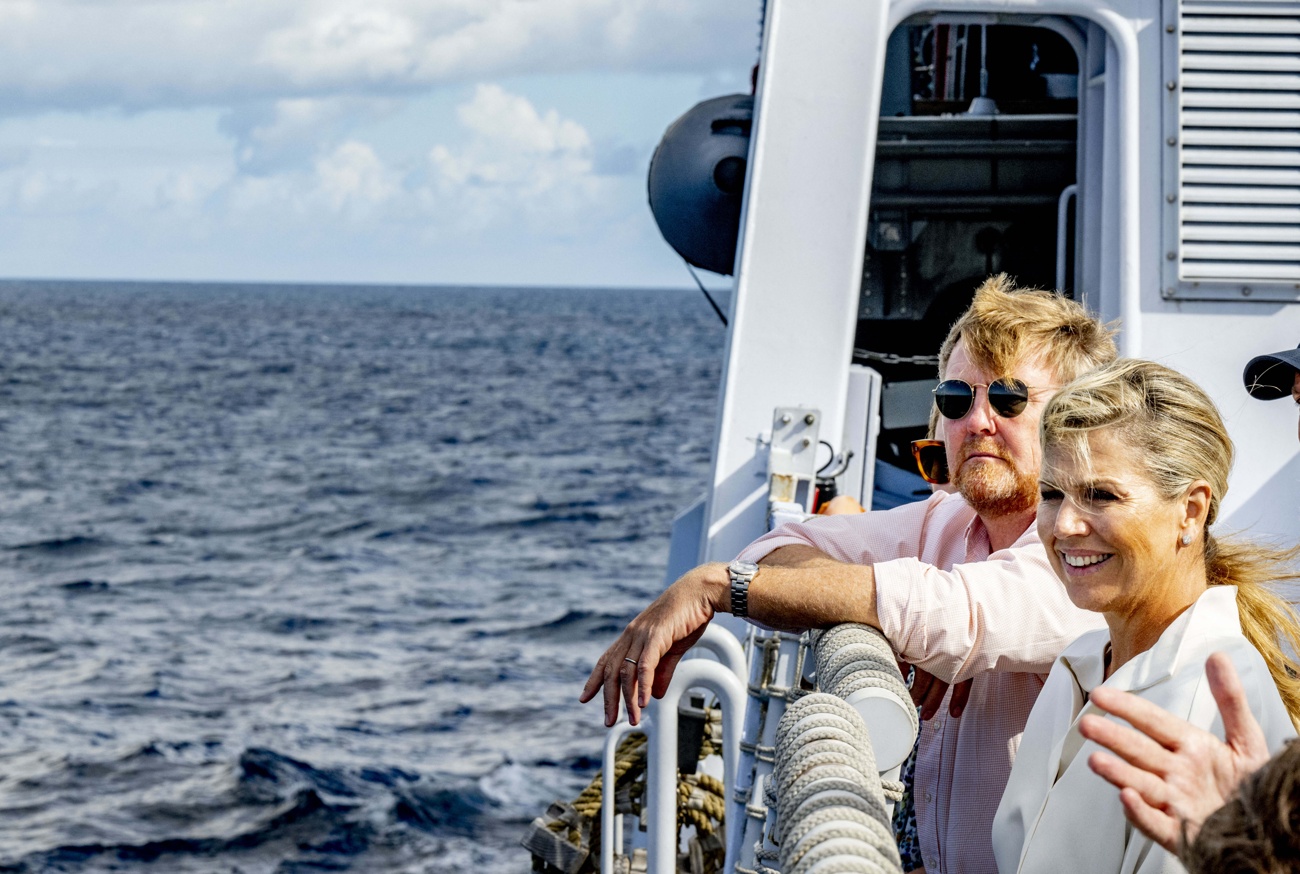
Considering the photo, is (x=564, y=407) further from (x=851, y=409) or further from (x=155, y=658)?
(x=851, y=409)

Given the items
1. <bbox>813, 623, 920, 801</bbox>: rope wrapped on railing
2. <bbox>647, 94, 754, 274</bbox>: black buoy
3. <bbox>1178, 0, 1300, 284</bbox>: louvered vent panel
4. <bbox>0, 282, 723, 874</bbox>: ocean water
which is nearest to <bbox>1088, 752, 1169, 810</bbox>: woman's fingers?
<bbox>813, 623, 920, 801</bbox>: rope wrapped on railing

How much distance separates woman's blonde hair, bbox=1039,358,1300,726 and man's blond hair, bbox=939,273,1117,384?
44cm

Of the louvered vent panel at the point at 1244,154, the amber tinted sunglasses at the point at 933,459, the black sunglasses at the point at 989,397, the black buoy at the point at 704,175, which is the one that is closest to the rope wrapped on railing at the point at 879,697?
the black sunglasses at the point at 989,397

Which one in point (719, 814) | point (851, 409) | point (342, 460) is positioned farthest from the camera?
point (342, 460)

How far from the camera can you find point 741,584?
2018 millimetres

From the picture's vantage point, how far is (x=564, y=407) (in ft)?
133

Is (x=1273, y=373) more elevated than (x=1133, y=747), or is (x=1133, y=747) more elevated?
(x=1273, y=373)

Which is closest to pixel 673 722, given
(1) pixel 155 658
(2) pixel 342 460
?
(1) pixel 155 658

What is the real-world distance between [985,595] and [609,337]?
80378 millimetres

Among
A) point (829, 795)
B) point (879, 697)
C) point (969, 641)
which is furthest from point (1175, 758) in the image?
point (969, 641)

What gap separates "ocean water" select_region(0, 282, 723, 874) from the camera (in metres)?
9.47

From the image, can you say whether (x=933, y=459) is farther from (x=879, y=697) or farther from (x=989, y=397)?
(x=879, y=697)

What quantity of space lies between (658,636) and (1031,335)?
0.68 m

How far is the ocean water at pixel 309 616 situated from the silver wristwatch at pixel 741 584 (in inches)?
281
